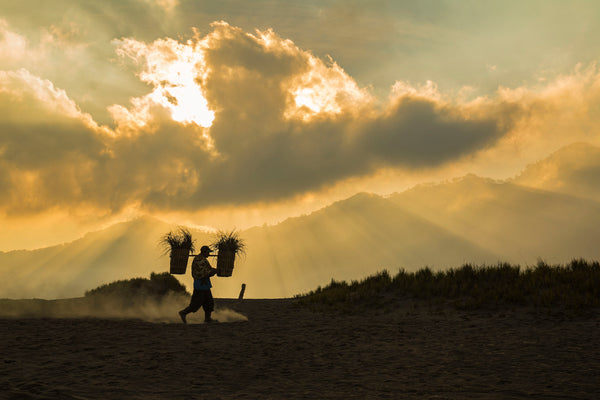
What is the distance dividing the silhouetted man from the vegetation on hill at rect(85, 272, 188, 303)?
10.1 metres

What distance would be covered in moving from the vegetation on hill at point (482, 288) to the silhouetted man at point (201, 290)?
5281 millimetres

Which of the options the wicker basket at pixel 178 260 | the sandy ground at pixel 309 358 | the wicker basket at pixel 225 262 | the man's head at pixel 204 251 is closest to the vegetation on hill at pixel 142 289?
the wicker basket at pixel 178 260

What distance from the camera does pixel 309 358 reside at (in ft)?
35.1

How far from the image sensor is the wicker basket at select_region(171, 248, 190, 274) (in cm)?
1748

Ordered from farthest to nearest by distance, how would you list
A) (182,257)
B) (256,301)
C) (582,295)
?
1. (256,301)
2. (182,257)
3. (582,295)

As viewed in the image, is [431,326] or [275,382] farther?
[431,326]

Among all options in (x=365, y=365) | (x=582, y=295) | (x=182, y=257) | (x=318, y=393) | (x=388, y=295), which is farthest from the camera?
(x=388, y=295)

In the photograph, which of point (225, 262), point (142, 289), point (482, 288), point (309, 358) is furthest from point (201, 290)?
point (142, 289)

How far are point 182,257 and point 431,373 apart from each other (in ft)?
35.5

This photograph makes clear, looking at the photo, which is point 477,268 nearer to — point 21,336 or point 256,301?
point 256,301

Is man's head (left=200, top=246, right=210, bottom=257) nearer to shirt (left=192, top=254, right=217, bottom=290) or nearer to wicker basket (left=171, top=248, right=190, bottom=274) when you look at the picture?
shirt (left=192, top=254, right=217, bottom=290)

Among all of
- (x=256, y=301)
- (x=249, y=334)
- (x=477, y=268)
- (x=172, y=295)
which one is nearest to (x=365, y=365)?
(x=249, y=334)

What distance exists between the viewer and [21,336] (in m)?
11.9

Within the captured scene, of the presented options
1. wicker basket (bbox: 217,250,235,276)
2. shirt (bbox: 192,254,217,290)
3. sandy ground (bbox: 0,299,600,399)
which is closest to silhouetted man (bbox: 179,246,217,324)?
shirt (bbox: 192,254,217,290)
